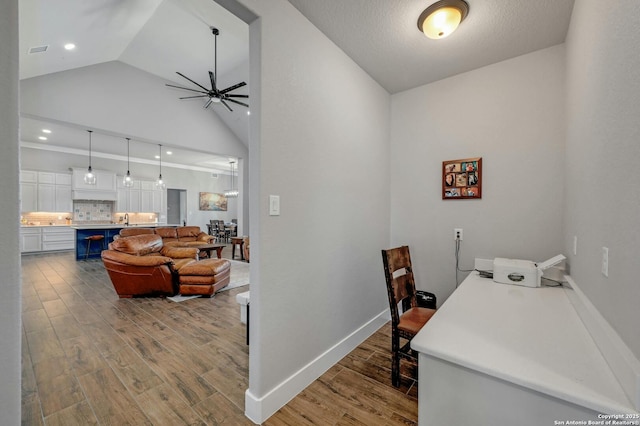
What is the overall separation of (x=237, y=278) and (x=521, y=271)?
4542 mm

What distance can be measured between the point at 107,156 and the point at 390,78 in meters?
9.75

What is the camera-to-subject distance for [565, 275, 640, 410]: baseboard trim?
28.2 inches

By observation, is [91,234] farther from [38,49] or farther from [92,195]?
[38,49]

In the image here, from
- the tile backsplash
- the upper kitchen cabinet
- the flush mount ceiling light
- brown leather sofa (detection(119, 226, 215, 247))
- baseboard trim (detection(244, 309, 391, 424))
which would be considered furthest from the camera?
the tile backsplash

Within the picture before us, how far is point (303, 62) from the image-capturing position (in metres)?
1.85

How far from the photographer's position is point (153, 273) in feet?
12.3

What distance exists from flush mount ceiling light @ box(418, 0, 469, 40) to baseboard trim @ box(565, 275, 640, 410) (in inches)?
71.6

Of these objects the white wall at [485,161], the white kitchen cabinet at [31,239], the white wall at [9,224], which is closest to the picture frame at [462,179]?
the white wall at [485,161]

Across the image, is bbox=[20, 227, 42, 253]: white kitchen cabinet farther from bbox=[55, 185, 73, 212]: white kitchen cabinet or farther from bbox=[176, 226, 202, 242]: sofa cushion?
bbox=[176, 226, 202, 242]: sofa cushion

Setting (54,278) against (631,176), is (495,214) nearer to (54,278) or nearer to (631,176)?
(631,176)

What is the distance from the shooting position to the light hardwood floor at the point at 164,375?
5.26ft

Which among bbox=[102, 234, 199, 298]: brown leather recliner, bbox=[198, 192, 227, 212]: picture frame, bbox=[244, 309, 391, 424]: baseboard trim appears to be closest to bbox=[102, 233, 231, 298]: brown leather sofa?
bbox=[102, 234, 199, 298]: brown leather recliner

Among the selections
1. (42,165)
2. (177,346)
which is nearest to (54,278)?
(177,346)

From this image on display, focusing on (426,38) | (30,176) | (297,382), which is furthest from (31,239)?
(426,38)
